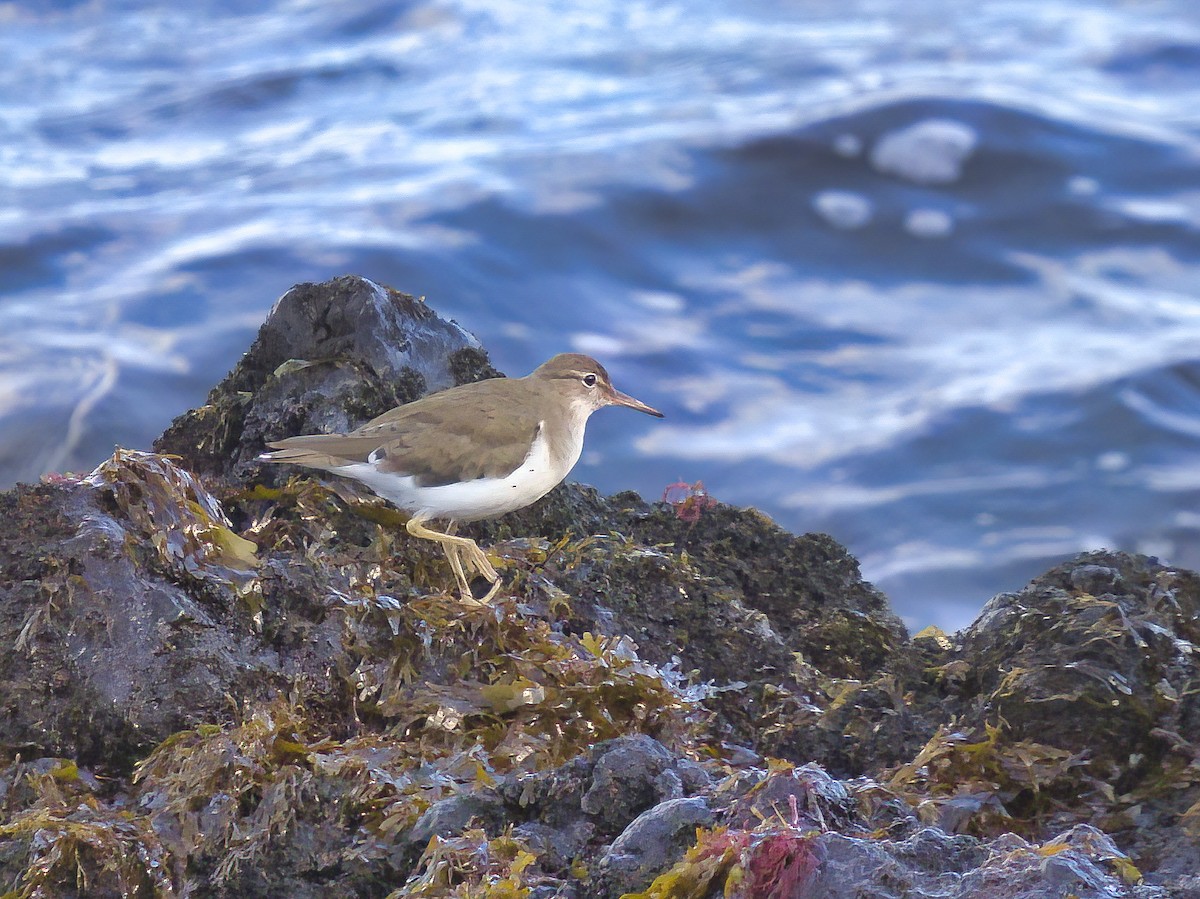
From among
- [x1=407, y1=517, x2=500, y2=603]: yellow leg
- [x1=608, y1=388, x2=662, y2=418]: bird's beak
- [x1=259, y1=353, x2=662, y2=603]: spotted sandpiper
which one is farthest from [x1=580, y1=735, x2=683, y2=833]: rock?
[x1=608, y1=388, x2=662, y2=418]: bird's beak

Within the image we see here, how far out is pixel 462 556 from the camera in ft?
13.1

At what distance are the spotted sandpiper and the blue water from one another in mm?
7351

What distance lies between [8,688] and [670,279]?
1141 cm

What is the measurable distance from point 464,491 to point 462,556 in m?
0.27

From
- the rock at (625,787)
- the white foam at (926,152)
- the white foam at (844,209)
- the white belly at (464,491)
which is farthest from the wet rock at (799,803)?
the white foam at (926,152)

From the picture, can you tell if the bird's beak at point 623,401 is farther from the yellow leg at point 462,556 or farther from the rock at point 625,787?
the rock at point 625,787

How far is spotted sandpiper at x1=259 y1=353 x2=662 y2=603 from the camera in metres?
4.05

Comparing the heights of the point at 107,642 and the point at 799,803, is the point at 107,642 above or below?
above

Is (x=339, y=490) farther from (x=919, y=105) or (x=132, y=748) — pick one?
(x=919, y=105)

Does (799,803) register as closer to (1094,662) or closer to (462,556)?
(1094,662)

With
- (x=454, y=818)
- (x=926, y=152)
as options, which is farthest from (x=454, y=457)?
(x=926, y=152)

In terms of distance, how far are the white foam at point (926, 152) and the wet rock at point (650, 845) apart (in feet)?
43.7

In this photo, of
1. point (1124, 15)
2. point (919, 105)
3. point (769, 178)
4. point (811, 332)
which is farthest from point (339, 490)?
point (1124, 15)

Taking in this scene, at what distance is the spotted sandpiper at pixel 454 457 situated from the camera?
→ 4051 mm
